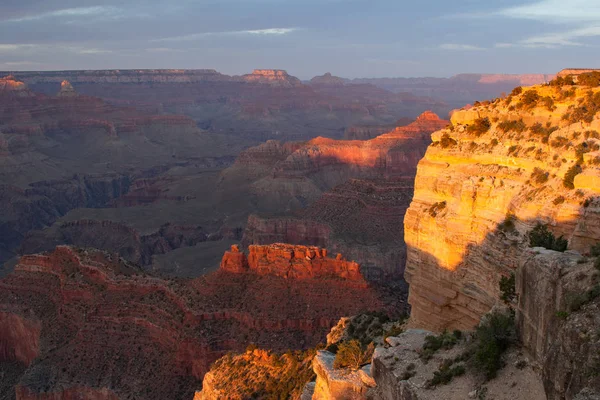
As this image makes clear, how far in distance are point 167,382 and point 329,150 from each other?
87.2 meters

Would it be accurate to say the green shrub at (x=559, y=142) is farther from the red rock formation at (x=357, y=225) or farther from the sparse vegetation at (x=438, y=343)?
the red rock formation at (x=357, y=225)

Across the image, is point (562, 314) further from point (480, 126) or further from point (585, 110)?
point (480, 126)

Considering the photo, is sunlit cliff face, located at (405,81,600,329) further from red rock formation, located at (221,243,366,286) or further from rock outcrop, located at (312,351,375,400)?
red rock formation, located at (221,243,366,286)

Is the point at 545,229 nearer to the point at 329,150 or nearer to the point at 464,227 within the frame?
the point at 464,227

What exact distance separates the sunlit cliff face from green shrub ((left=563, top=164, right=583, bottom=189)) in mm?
47

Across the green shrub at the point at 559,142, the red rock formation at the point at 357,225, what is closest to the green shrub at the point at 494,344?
the green shrub at the point at 559,142

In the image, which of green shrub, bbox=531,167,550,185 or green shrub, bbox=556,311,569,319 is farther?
green shrub, bbox=531,167,550,185

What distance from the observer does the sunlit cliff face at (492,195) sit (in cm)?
1786

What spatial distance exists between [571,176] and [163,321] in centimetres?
2670

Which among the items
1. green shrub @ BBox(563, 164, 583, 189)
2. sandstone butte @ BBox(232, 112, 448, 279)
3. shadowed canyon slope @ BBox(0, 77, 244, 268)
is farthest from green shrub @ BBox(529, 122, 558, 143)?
shadowed canyon slope @ BBox(0, 77, 244, 268)

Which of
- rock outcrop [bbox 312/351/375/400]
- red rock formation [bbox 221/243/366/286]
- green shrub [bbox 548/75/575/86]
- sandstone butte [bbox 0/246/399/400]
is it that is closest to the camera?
rock outcrop [bbox 312/351/375/400]

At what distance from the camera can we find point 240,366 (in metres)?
29.0

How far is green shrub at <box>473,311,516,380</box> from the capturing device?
48.6 ft

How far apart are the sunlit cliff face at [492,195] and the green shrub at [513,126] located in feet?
0.12
